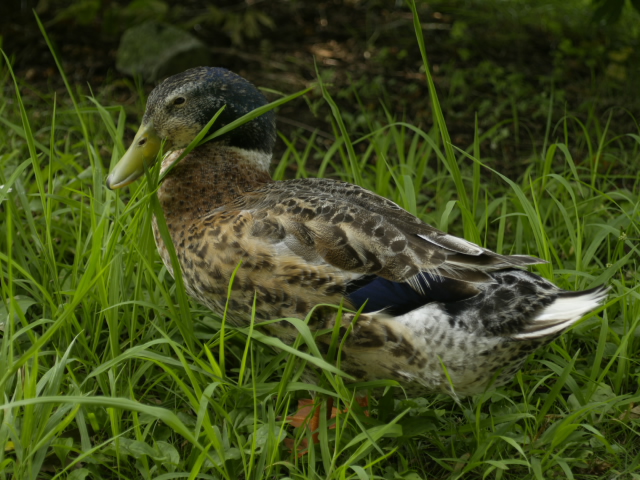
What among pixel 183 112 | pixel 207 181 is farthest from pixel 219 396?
pixel 183 112

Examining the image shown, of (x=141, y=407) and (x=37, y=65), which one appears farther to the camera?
(x=37, y=65)

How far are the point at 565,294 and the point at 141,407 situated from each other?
1351 millimetres

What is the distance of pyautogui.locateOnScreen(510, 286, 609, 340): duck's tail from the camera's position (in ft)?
7.34

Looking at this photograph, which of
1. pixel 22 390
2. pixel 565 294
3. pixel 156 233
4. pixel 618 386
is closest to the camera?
pixel 22 390

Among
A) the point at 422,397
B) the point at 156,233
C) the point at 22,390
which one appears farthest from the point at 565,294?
the point at 22,390

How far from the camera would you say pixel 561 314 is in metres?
2.28

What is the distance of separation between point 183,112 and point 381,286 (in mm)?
1047

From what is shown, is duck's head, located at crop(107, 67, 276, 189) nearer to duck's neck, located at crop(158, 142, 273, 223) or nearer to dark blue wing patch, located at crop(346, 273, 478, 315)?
duck's neck, located at crop(158, 142, 273, 223)

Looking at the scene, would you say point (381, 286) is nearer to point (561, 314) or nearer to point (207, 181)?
point (561, 314)

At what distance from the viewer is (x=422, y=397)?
279 cm

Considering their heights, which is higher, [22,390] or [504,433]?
[22,390]

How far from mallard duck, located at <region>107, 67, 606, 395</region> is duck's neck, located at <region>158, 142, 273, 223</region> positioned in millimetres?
89

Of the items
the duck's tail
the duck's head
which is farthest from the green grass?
the duck's head

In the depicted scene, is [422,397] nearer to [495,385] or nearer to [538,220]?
[495,385]
